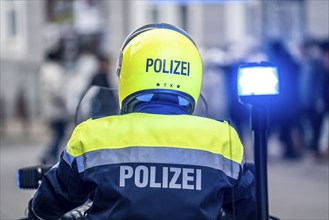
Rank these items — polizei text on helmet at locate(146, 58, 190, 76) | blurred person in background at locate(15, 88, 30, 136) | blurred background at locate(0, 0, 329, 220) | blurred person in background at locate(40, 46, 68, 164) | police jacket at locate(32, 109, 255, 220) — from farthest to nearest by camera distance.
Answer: blurred person in background at locate(15, 88, 30, 136) < blurred person in background at locate(40, 46, 68, 164) < blurred background at locate(0, 0, 329, 220) < polizei text on helmet at locate(146, 58, 190, 76) < police jacket at locate(32, 109, 255, 220)

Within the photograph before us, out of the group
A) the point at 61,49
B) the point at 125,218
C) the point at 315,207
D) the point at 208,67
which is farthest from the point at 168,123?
the point at 61,49

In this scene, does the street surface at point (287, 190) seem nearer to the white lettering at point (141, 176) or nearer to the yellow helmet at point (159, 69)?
the yellow helmet at point (159, 69)

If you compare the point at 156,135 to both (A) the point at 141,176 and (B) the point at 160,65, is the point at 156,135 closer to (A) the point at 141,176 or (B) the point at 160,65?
(A) the point at 141,176

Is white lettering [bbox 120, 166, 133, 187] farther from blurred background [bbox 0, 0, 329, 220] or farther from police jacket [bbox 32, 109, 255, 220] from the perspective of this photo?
blurred background [bbox 0, 0, 329, 220]

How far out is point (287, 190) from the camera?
9367 millimetres

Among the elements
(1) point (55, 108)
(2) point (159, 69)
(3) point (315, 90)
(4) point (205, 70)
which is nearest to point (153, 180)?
(2) point (159, 69)

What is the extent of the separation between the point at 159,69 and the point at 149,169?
37cm

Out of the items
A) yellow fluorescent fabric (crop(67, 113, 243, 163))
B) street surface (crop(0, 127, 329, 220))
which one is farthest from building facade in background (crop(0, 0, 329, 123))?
yellow fluorescent fabric (crop(67, 113, 243, 163))

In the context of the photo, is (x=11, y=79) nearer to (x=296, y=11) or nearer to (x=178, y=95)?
(x=296, y=11)

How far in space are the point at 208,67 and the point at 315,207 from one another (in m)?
4.99

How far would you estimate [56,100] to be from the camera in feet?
39.1

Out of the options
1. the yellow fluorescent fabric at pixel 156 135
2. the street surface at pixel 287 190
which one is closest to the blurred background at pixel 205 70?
the street surface at pixel 287 190

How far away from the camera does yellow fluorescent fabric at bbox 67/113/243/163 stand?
274cm

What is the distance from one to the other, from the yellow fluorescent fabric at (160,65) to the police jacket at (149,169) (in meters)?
0.13
